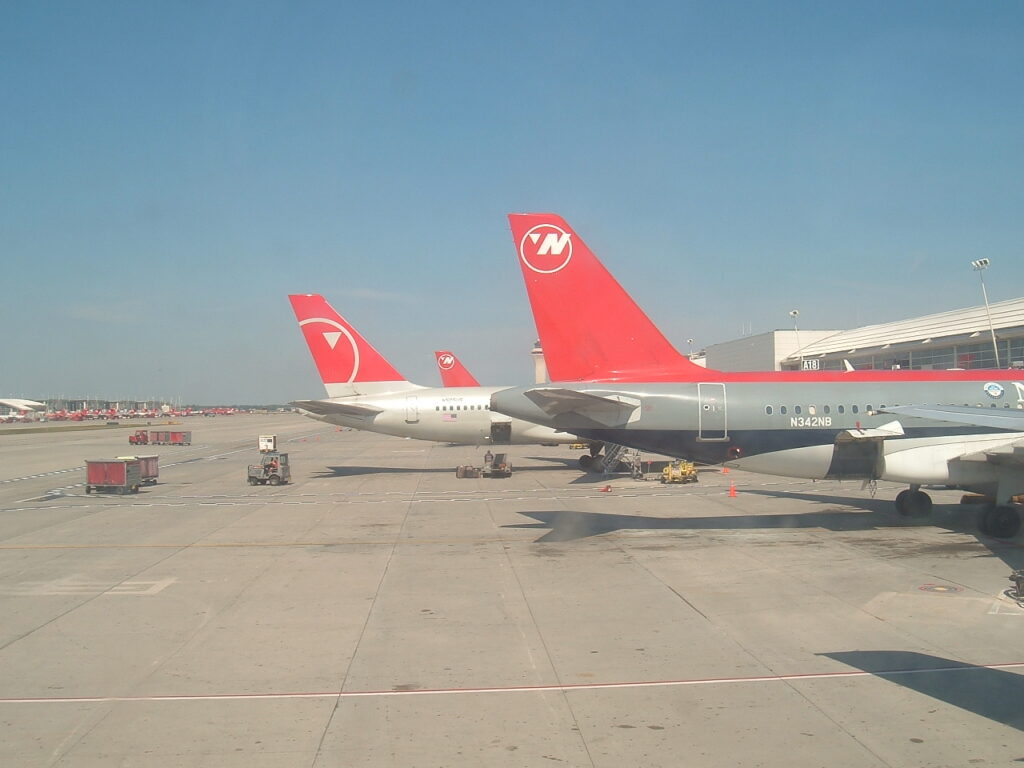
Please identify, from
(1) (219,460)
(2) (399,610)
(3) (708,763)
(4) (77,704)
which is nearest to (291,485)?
(1) (219,460)

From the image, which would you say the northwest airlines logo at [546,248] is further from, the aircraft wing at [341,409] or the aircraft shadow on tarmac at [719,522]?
the aircraft wing at [341,409]

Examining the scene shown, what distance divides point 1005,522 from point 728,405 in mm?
6911

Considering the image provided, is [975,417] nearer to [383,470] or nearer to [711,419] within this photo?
[711,419]

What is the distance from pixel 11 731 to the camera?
8.33m

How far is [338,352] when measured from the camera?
127 feet

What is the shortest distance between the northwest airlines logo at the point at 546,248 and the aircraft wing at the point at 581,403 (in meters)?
3.65

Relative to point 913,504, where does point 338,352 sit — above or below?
above

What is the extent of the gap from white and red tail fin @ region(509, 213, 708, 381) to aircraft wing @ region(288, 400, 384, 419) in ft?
59.8

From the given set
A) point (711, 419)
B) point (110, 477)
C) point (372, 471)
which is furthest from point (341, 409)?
point (711, 419)

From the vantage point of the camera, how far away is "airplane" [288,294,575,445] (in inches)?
1501

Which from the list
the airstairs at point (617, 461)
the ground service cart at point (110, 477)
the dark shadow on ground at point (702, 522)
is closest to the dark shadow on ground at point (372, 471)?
the airstairs at point (617, 461)

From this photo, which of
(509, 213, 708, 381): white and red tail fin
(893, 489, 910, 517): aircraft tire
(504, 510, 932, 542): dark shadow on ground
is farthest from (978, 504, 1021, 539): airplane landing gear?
(509, 213, 708, 381): white and red tail fin

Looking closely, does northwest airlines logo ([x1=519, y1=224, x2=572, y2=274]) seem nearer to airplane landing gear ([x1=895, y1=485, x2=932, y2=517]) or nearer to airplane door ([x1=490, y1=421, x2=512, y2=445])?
airplane landing gear ([x1=895, y1=485, x2=932, y2=517])

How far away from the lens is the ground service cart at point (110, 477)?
30438 millimetres
